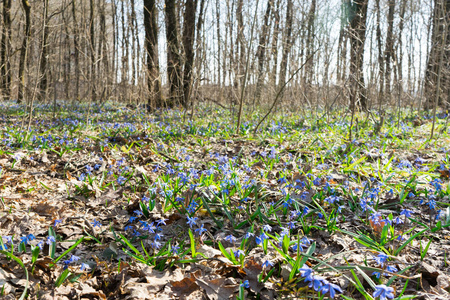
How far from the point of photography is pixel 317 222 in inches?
95.6

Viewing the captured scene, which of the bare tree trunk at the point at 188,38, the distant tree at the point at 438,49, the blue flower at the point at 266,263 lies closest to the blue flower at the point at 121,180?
the blue flower at the point at 266,263

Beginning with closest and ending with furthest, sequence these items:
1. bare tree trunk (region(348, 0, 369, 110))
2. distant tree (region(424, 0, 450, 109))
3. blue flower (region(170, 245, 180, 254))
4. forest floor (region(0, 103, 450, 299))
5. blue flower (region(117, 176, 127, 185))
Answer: forest floor (region(0, 103, 450, 299))
blue flower (region(170, 245, 180, 254))
blue flower (region(117, 176, 127, 185))
bare tree trunk (region(348, 0, 369, 110))
distant tree (region(424, 0, 450, 109))

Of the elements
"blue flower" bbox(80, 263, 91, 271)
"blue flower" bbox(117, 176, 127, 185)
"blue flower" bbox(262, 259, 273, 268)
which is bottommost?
"blue flower" bbox(80, 263, 91, 271)

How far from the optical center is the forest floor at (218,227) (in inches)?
65.9

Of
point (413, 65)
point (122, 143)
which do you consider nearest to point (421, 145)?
point (122, 143)

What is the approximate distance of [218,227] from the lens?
2463 millimetres

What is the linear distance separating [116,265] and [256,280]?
87 cm

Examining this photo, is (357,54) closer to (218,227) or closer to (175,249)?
(218,227)

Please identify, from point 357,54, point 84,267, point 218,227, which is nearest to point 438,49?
point 357,54

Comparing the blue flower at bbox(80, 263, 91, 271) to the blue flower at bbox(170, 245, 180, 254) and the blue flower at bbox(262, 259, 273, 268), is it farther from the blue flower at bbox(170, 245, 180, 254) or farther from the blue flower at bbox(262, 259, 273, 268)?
the blue flower at bbox(262, 259, 273, 268)

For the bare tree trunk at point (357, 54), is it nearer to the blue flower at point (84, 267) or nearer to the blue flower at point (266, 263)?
the blue flower at point (266, 263)

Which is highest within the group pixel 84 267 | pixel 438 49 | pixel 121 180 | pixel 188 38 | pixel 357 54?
pixel 188 38

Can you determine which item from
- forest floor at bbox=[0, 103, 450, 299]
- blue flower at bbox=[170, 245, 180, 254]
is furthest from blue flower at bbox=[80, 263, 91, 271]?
blue flower at bbox=[170, 245, 180, 254]

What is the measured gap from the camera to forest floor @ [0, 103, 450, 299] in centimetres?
167
